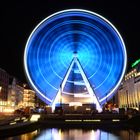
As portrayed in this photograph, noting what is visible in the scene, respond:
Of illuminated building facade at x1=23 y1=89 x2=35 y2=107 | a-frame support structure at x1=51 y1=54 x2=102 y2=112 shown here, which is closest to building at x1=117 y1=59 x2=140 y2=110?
a-frame support structure at x1=51 y1=54 x2=102 y2=112

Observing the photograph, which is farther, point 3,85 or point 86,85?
point 3,85

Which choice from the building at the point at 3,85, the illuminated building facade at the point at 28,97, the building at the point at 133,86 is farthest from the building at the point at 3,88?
the illuminated building facade at the point at 28,97

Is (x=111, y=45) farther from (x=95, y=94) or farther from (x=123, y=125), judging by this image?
(x=123, y=125)

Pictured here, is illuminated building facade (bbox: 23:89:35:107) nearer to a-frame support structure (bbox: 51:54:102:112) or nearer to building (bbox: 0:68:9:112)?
building (bbox: 0:68:9:112)

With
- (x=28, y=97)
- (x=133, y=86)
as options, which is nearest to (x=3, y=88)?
(x=133, y=86)

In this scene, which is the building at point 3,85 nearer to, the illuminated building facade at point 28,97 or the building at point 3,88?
the building at point 3,88

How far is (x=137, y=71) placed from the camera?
9256 cm

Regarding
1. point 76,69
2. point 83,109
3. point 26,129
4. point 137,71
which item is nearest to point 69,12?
point 76,69

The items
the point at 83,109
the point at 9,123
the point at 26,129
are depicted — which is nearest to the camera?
the point at 9,123

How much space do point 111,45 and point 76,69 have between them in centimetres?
583

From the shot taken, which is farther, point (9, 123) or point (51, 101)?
point (51, 101)

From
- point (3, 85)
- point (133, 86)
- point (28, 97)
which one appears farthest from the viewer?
point (28, 97)

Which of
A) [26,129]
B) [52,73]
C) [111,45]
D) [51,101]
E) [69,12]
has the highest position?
[69,12]

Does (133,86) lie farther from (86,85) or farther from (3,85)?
(86,85)
